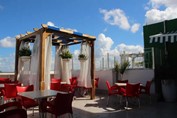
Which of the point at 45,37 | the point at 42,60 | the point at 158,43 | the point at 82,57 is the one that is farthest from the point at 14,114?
the point at 158,43

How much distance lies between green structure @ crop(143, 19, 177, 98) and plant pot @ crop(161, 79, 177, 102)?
10.6 inches

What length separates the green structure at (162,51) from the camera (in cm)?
831

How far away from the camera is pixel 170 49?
428 inches

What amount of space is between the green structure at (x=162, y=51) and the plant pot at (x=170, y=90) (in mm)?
270

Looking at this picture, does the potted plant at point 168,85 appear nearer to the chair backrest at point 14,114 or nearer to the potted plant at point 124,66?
the potted plant at point 124,66

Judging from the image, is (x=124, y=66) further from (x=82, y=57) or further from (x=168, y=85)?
(x=168, y=85)

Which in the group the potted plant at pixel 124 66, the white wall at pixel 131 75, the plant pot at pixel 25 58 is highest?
the plant pot at pixel 25 58

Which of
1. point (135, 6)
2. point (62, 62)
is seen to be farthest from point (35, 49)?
point (135, 6)

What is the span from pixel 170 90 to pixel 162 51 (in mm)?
2406

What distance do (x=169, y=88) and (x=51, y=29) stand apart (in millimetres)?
5958

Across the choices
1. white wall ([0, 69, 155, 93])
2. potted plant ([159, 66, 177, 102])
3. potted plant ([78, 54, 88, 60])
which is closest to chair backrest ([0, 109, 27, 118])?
potted plant ([159, 66, 177, 102])

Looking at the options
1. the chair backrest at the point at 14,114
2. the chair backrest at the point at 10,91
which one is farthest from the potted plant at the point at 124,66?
the chair backrest at the point at 14,114

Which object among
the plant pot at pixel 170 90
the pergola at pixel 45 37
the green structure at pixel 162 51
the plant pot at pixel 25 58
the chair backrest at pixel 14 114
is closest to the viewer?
the chair backrest at pixel 14 114

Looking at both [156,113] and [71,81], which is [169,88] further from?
[71,81]
